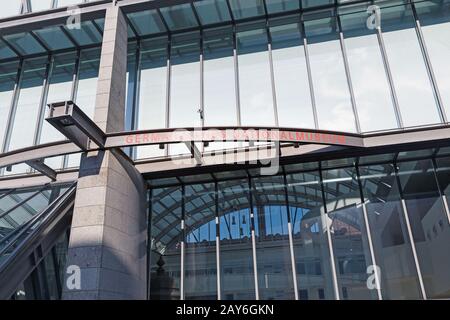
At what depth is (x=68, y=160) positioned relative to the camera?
529 inches

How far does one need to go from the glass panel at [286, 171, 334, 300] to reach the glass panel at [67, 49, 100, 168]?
308 inches

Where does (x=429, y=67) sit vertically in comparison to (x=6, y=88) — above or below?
below

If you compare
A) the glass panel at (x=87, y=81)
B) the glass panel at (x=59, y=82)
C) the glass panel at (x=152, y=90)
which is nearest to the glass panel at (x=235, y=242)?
the glass panel at (x=152, y=90)

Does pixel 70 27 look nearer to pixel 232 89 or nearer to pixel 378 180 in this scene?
pixel 232 89

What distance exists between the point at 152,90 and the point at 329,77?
6.34 metres

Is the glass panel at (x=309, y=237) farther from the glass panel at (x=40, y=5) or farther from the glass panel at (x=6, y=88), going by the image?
the glass panel at (x=40, y=5)

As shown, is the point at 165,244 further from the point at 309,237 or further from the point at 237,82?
the point at 237,82

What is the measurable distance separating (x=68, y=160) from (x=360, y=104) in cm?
1005

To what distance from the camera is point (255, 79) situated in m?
13.9

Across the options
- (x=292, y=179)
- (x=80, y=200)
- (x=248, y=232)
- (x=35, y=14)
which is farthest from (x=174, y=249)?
(x=35, y=14)

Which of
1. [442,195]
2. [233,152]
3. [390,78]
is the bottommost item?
[442,195]

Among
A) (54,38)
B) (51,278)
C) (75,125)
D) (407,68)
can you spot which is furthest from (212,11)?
(51,278)

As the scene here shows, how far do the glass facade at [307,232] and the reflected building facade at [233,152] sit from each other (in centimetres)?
4

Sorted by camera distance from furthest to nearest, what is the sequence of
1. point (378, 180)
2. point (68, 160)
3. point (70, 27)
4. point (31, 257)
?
1. point (70, 27)
2. point (68, 160)
3. point (378, 180)
4. point (31, 257)
